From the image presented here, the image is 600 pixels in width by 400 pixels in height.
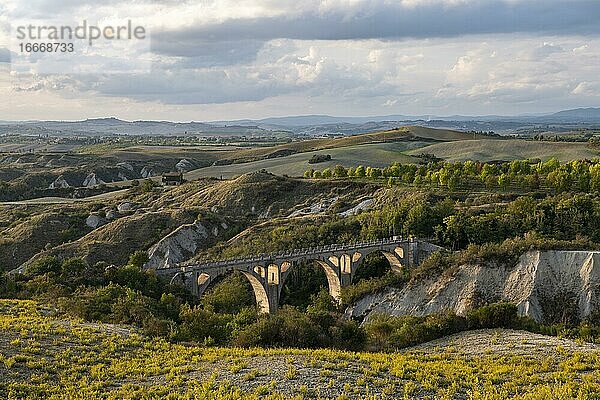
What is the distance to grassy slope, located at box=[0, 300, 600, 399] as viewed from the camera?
69.2 ft

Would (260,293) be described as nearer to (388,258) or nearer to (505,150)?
(388,258)

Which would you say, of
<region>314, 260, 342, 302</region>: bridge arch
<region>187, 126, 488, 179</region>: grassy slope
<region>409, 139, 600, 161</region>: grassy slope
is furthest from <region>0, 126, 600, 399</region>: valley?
<region>187, 126, 488, 179</region>: grassy slope

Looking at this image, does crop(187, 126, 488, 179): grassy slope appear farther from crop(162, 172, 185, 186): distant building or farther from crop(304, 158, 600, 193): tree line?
crop(304, 158, 600, 193): tree line

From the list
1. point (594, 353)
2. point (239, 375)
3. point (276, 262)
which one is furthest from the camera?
point (276, 262)

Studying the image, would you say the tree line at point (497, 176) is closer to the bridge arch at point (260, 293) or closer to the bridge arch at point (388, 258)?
the bridge arch at point (388, 258)

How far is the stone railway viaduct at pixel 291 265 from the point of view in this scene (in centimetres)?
5028

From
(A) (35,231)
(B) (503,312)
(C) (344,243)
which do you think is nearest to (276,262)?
(C) (344,243)

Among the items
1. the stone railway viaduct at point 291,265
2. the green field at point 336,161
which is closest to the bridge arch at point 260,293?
the stone railway viaduct at point 291,265

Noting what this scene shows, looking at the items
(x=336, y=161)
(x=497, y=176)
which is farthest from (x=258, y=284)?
(x=336, y=161)

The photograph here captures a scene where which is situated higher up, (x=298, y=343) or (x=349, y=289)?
(x=298, y=343)

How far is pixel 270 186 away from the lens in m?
93.6

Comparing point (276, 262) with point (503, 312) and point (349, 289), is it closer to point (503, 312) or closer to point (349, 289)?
point (349, 289)

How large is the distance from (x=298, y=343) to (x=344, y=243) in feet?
114

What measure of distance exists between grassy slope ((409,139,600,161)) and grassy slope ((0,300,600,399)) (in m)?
100
